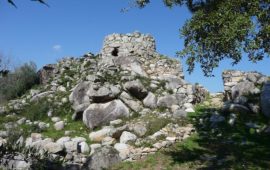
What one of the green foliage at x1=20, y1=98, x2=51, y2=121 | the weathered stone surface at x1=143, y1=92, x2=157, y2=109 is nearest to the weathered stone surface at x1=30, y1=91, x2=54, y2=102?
the green foliage at x1=20, y1=98, x2=51, y2=121

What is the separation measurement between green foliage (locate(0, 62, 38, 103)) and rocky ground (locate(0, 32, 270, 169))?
Answer: 2.83m

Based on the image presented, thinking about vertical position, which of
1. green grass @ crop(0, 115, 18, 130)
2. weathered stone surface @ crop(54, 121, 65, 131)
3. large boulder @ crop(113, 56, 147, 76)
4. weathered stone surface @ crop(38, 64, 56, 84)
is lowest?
weathered stone surface @ crop(54, 121, 65, 131)

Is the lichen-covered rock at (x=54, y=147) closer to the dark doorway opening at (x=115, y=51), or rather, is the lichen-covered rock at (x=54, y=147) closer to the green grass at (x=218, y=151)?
the green grass at (x=218, y=151)

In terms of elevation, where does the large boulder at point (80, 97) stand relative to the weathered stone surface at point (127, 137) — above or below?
above

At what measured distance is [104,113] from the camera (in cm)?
2139

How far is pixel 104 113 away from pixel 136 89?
2685 millimetres

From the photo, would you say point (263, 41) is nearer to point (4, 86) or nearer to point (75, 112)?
point (75, 112)

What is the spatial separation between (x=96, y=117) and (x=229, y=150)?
8.36m

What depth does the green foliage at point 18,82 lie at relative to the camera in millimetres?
30938

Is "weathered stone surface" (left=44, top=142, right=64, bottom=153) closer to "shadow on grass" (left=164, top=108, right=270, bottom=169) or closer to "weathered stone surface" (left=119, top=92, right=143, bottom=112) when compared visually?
"shadow on grass" (left=164, top=108, right=270, bottom=169)

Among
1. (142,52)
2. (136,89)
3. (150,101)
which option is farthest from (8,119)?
(142,52)

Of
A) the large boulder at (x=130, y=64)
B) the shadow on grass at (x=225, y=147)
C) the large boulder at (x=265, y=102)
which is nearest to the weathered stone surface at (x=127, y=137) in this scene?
the shadow on grass at (x=225, y=147)

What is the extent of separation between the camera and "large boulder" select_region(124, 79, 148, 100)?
75.2ft

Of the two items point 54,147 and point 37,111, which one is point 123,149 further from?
point 37,111
